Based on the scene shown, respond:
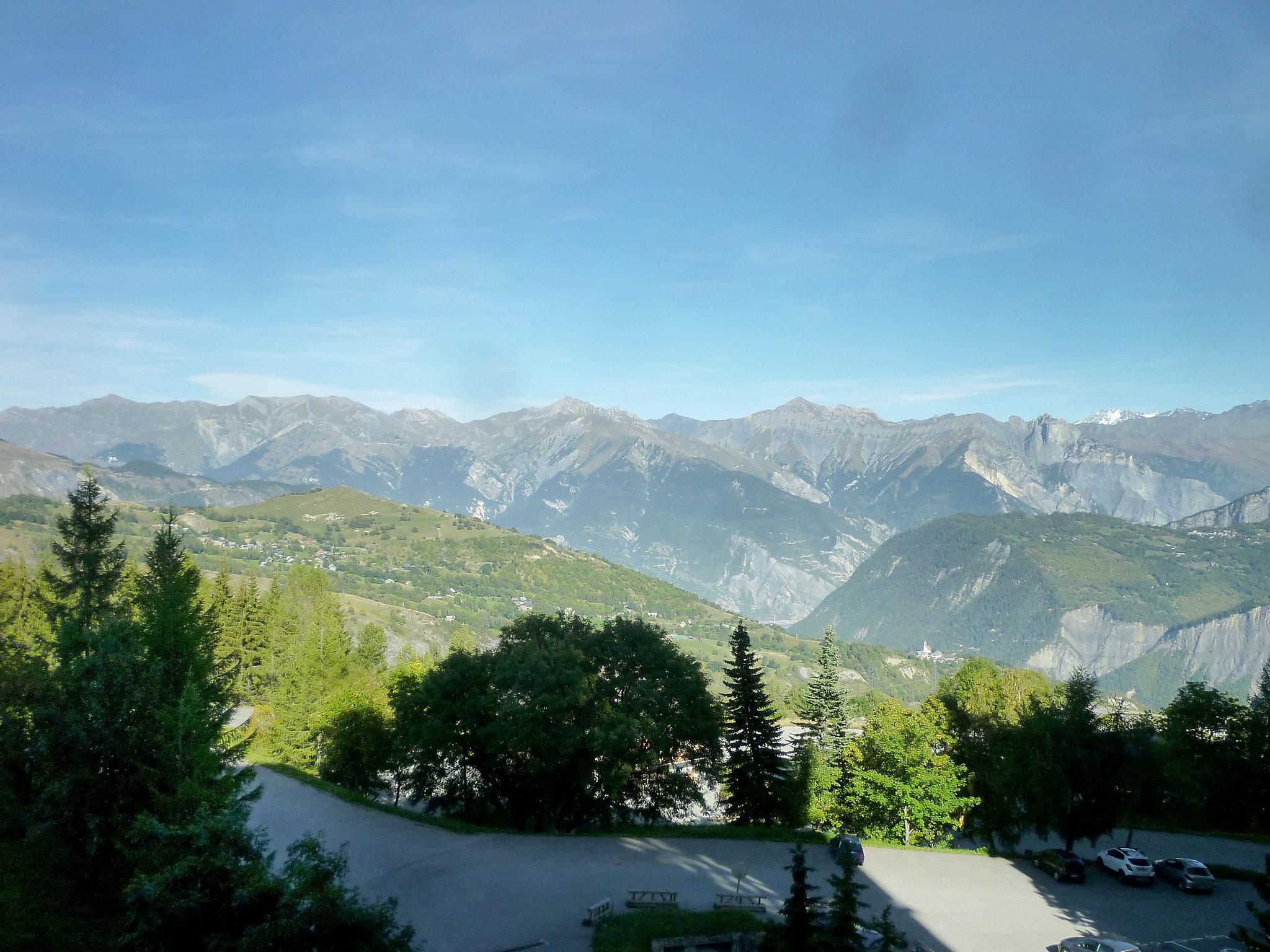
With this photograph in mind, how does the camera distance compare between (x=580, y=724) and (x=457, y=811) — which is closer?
(x=580, y=724)

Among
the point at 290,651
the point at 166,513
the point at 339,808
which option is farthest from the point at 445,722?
the point at 290,651

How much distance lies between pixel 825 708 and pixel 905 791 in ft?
64.7

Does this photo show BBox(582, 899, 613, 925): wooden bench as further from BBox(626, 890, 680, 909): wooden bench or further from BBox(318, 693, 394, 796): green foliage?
BBox(318, 693, 394, 796): green foliage

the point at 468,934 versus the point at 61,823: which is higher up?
the point at 61,823

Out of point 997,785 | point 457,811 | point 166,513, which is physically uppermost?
point 166,513

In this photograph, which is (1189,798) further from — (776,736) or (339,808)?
(339,808)

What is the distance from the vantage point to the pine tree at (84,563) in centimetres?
3447

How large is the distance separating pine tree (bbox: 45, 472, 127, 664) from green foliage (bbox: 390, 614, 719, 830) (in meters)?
14.9

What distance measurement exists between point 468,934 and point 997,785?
2429 centimetres

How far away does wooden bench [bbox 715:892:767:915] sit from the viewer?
2270cm

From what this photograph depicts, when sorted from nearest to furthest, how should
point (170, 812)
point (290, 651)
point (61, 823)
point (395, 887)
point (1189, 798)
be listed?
1. point (170, 812)
2. point (61, 823)
3. point (395, 887)
4. point (1189, 798)
5. point (290, 651)

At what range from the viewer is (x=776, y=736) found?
3888cm

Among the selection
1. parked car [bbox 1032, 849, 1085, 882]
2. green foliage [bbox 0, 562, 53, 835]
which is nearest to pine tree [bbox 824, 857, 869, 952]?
parked car [bbox 1032, 849, 1085, 882]

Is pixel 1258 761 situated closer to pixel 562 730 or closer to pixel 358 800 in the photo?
pixel 562 730
